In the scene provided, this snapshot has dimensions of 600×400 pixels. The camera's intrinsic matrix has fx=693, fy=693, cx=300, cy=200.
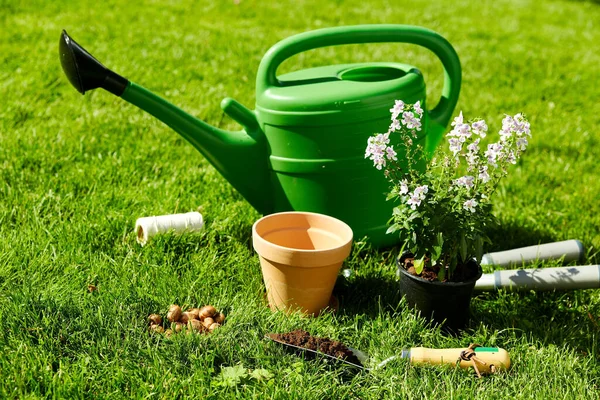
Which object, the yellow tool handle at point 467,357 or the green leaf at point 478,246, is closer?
the yellow tool handle at point 467,357

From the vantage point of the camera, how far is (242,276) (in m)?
2.12

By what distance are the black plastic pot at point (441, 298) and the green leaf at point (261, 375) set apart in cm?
49

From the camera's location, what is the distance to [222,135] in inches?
88.0

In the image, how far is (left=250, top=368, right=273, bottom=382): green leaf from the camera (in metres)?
1.64

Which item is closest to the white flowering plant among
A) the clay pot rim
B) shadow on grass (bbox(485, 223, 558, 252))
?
the clay pot rim

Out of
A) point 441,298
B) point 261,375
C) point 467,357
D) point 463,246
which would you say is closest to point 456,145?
point 463,246

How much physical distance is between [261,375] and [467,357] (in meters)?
0.52

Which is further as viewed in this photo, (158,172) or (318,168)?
(158,172)

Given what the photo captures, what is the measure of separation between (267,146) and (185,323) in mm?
680

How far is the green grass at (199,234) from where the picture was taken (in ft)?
5.51

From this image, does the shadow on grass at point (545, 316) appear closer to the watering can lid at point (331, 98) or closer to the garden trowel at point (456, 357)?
the garden trowel at point (456, 357)

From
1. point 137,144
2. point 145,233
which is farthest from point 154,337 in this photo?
point 137,144

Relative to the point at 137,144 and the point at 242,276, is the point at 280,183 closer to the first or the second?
the point at 242,276

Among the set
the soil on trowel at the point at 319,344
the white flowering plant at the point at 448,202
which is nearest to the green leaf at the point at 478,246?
the white flowering plant at the point at 448,202
